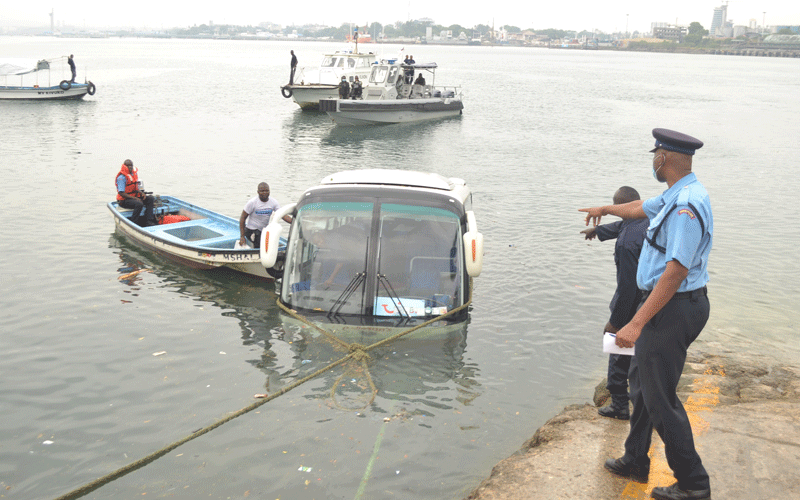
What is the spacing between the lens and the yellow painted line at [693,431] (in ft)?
17.3

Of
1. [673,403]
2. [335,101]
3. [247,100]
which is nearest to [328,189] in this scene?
[673,403]

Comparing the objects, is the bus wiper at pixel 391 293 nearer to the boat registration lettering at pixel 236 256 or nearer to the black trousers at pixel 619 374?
the black trousers at pixel 619 374

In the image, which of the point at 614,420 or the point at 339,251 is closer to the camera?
the point at 614,420

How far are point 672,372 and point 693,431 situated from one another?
2.03m

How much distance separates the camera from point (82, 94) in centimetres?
4731

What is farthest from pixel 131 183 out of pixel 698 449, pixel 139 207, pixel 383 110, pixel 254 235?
pixel 383 110

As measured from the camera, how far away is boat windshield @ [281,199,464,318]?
366 inches

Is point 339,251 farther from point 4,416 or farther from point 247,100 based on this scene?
point 247,100

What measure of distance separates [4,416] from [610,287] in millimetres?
10272

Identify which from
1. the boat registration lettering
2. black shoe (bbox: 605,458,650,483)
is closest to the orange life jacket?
the boat registration lettering

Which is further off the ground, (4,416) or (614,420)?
(614,420)

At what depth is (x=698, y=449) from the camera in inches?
232

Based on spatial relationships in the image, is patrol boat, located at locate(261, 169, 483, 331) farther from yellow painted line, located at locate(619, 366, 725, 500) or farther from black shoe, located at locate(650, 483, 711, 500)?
black shoe, located at locate(650, 483, 711, 500)

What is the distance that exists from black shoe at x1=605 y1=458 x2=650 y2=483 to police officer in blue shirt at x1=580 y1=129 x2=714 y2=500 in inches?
16.9
